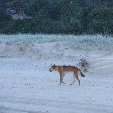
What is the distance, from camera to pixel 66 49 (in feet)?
45.1

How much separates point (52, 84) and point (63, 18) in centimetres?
1090

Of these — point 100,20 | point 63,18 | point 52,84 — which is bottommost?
point 52,84

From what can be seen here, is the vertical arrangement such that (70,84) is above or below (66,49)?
below

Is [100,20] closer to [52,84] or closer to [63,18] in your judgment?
[63,18]

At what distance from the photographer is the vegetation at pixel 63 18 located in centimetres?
1977

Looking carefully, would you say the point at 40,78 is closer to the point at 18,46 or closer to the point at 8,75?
the point at 8,75

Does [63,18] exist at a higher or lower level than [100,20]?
higher

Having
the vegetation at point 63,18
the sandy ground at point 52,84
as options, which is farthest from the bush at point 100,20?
the sandy ground at point 52,84

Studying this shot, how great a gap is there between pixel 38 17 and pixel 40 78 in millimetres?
10588

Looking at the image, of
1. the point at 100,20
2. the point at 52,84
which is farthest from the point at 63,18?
the point at 52,84

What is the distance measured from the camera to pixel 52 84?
34.5 ft

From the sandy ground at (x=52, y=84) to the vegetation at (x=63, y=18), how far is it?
5.33 meters

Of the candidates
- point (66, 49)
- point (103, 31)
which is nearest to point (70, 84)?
point (66, 49)

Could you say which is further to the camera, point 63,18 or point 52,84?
point 63,18
